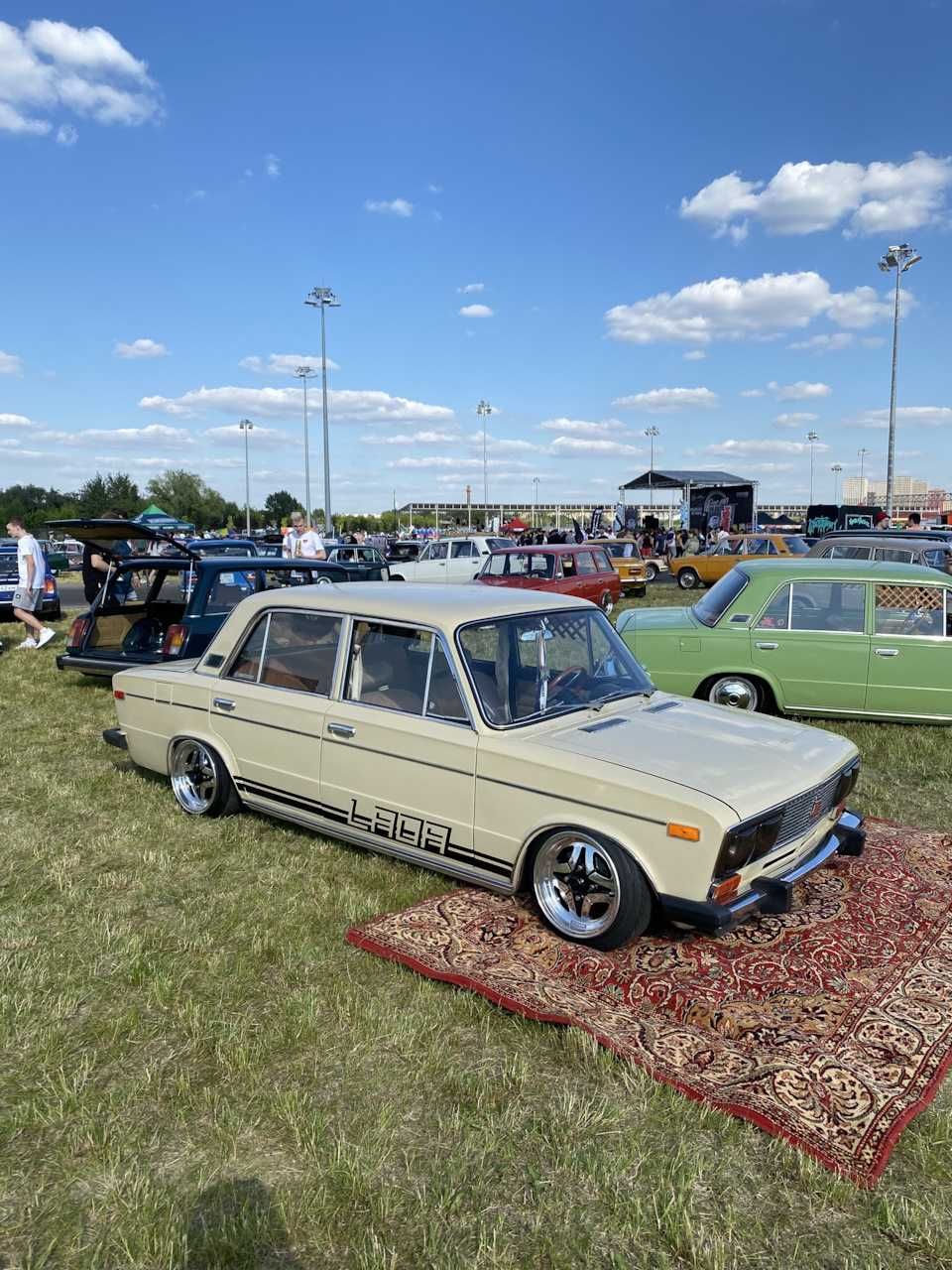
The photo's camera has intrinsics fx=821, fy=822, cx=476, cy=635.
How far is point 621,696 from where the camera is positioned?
4.48 meters

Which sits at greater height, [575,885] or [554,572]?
[554,572]

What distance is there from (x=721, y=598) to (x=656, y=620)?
2.08ft

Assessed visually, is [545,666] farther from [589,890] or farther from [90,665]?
[90,665]

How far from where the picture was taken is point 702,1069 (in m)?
2.84

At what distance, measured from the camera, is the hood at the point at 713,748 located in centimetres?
345

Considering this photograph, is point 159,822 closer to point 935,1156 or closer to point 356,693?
point 356,693

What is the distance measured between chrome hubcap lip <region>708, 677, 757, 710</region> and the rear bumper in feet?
19.6

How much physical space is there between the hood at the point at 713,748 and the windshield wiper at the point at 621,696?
1.7 inches

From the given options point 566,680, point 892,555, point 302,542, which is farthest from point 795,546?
point 566,680

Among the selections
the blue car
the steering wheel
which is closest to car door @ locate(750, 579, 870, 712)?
the steering wheel

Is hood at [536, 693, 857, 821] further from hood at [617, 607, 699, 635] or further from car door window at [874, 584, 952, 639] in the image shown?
car door window at [874, 584, 952, 639]

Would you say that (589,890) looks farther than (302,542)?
No

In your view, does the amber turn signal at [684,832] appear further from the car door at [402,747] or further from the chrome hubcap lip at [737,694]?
the chrome hubcap lip at [737,694]

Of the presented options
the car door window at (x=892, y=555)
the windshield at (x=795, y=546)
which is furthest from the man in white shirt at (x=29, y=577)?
the windshield at (x=795, y=546)
